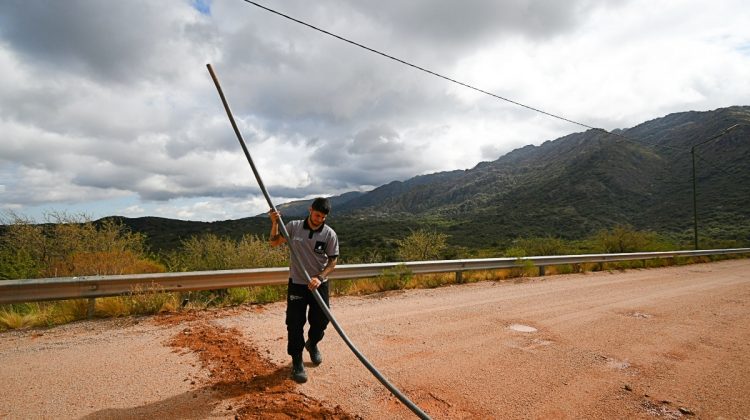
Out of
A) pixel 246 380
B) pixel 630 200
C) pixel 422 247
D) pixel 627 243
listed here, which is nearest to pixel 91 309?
pixel 246 380

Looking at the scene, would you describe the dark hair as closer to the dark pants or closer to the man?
the man

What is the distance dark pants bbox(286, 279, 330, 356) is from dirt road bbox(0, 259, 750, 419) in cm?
35

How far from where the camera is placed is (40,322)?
5.92m

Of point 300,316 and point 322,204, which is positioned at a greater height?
point 322,204

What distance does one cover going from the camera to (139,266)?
1222cm

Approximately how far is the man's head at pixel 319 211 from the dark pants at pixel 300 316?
71 centimetres

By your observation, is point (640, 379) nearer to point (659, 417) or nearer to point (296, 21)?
point (659, 417)

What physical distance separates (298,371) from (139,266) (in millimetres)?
10591

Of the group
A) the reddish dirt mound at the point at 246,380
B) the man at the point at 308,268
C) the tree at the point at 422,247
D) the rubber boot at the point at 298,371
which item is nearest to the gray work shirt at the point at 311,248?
the man at the point at 308,268

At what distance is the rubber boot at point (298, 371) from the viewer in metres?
3.91

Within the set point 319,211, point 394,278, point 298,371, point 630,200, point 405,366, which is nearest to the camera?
point 298,371

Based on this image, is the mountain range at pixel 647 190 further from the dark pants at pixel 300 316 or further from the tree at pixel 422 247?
the dark pants at pixel 300 316

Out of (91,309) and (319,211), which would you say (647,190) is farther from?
(91,309)

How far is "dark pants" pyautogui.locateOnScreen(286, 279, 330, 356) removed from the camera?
13.4 feet
